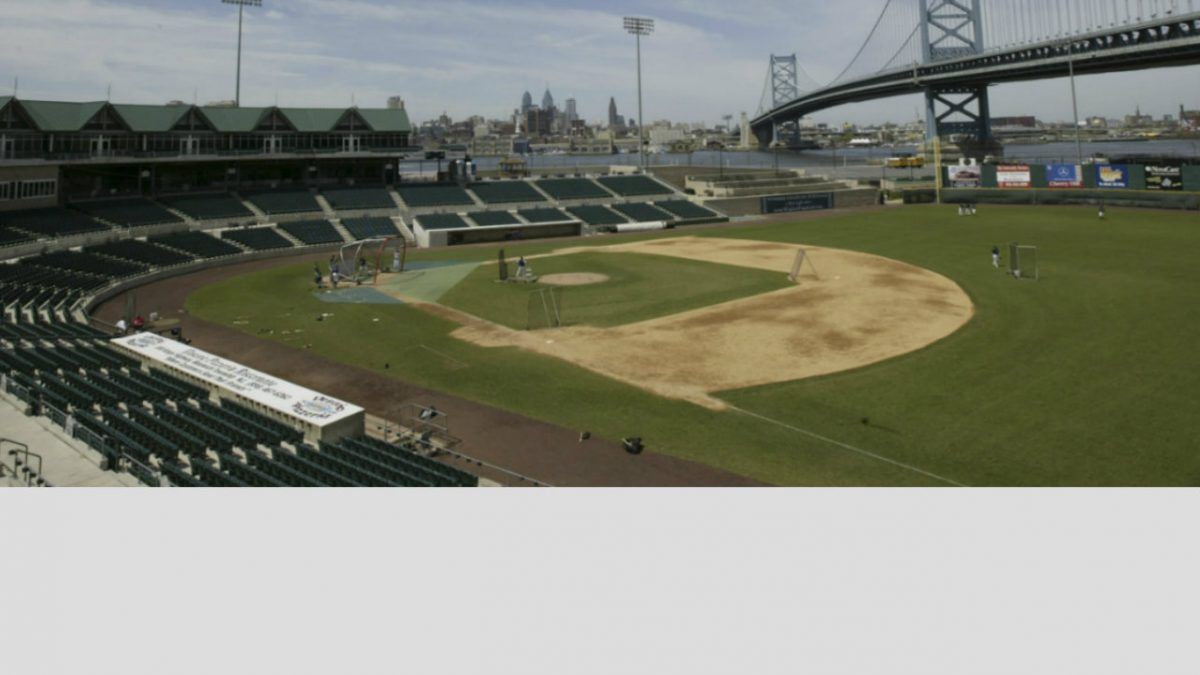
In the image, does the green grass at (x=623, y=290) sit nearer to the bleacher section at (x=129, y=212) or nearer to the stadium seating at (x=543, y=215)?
the stadium seating at (x=543, y=215)

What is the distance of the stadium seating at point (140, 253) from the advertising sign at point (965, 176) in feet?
302

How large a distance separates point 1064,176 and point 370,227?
269ft

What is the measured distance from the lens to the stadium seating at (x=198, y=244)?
61.5 metres

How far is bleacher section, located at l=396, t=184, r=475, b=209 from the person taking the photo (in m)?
85.4

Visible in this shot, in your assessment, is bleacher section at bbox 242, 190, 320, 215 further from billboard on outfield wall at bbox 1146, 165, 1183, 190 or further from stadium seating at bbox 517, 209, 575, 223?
billboard on outfield wall at bbox 1146, 165, 1183, 190

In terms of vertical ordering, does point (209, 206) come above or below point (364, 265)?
above

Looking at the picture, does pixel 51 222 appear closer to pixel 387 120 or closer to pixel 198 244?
pixel 198 244

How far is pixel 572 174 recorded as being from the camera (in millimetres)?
112625

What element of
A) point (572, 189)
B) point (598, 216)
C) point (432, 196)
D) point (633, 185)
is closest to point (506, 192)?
point (572, 189)

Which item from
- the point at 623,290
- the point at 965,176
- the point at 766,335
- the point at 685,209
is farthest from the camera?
the point at 685,209

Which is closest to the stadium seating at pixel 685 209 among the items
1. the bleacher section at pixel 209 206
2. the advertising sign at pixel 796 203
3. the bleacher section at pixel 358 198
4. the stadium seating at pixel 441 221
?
the advertising sign at pixel 796 203

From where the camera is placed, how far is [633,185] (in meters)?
101

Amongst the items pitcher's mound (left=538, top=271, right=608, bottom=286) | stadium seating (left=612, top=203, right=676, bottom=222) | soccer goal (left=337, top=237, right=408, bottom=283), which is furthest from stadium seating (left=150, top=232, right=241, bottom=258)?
stadium seating (left=612, top=203, right=676, bottom=222)

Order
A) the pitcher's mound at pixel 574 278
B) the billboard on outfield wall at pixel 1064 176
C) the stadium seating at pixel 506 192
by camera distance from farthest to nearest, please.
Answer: the stadium seating at pixel 506 192 < the billboard on outfield wall at pixel 1064 176 < the pitcher's mound at pixel 574 278
